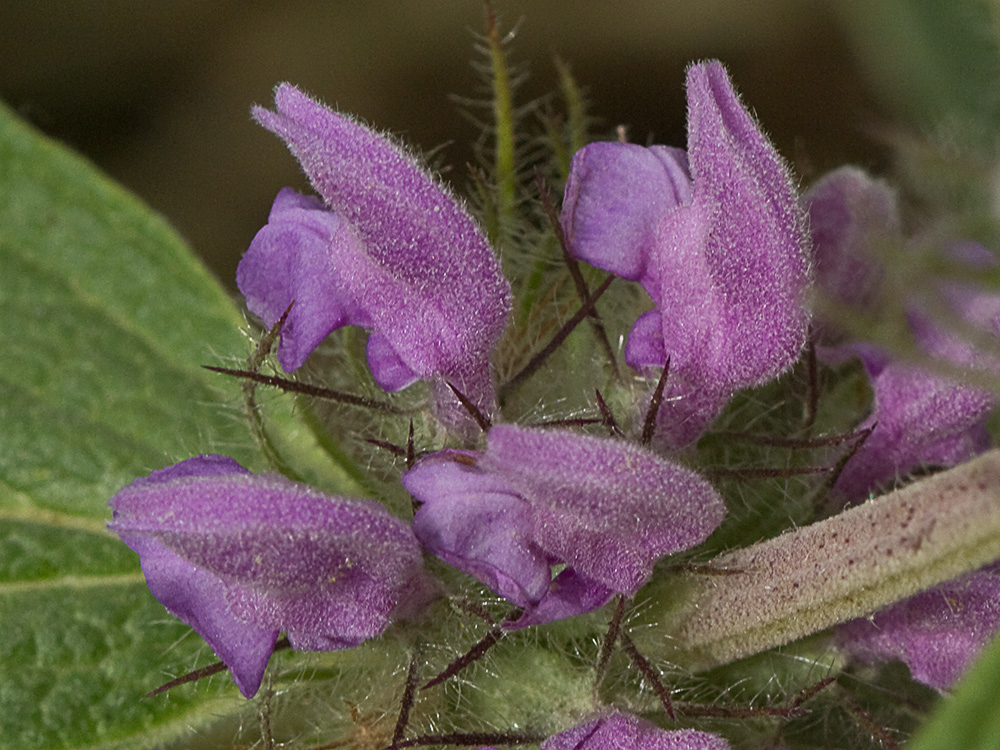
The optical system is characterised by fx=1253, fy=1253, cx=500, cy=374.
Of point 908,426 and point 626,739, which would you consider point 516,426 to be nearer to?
point 626,739

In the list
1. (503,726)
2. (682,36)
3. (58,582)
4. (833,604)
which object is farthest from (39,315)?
(682,36)

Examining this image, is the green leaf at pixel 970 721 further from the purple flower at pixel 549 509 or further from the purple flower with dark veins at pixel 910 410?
the purple flower with dark veins at pixel 910 410

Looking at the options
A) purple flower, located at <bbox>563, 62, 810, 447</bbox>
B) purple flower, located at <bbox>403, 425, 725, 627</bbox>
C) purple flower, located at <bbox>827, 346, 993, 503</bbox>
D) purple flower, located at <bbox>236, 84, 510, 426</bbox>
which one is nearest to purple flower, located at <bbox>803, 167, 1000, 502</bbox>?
purple flower, located at <bbox>827, 346, 993, 503</bbox>

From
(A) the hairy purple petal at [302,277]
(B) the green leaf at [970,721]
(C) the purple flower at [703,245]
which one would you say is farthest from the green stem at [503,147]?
(B) the green leaf at [970,721]

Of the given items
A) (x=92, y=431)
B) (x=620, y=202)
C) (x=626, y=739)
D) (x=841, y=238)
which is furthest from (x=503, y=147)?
(x=92, y=431)

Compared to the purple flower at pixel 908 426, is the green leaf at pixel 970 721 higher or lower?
higher
